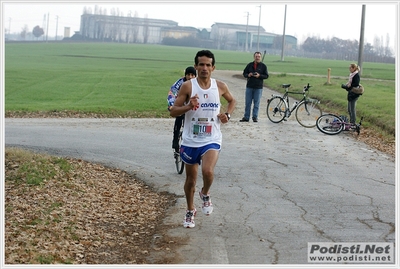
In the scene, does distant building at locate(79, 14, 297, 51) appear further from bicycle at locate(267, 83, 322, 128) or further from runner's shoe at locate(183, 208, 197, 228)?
runner's shoe at locate(183, 208, 197, 228)

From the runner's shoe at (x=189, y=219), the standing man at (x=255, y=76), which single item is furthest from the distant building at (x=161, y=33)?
the runner's shoe at (x=189, y=219)

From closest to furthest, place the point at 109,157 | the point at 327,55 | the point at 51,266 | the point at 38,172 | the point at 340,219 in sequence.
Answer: the point at 51,266, the point at 340,219, the point at 38,172, the point at 109,157, the point at 327,55

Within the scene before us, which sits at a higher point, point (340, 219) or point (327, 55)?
point (327, 55)

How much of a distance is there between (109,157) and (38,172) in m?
2.92

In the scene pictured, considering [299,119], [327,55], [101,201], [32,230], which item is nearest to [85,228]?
[32,230]

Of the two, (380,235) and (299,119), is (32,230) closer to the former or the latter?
(380,235)

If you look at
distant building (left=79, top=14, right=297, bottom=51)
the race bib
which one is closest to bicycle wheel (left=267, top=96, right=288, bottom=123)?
the race bib

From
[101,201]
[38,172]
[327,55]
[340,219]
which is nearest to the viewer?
[340,219]

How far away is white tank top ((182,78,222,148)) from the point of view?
801cm

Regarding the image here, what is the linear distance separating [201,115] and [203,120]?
68mm

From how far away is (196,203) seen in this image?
9922mm

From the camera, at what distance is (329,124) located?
18.8 m

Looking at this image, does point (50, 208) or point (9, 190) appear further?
point (9, 190)

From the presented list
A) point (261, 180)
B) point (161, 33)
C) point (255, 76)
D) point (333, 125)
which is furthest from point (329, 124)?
point (161, 33)
